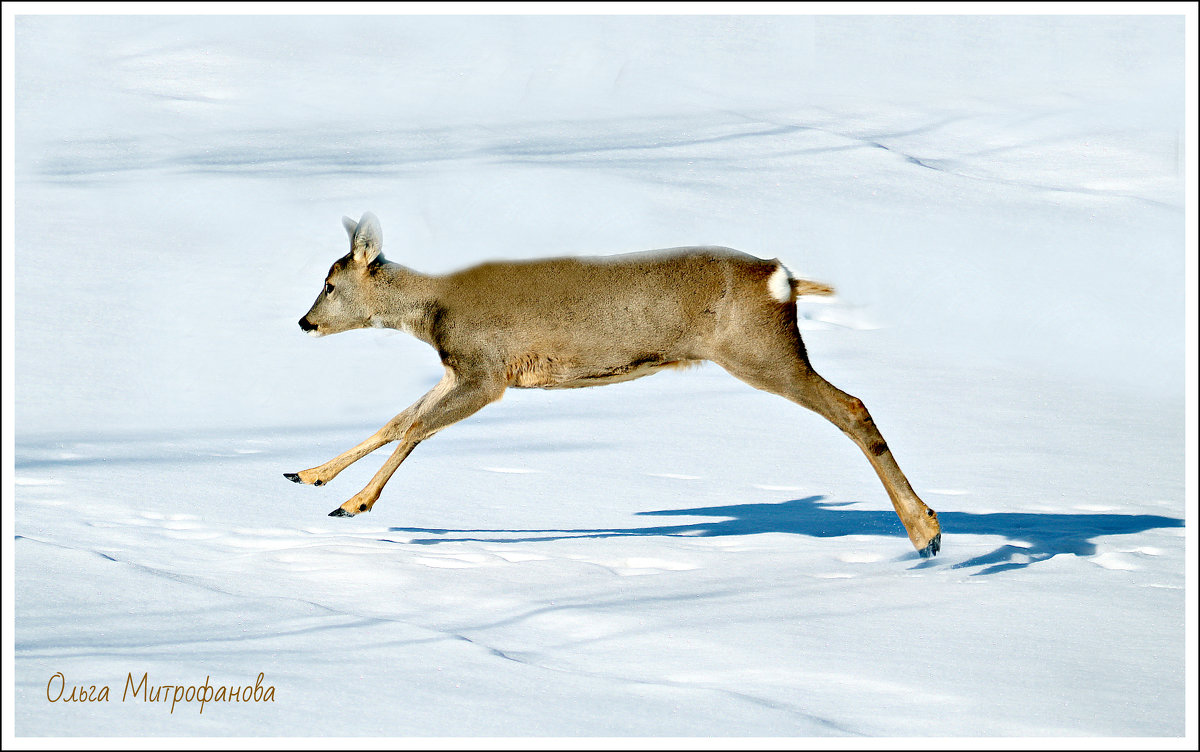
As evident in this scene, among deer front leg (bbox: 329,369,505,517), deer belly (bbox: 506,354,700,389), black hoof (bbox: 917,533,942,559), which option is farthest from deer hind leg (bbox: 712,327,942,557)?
deer front leg (bbox: 329,369,505,517)

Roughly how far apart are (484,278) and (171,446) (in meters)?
2.88

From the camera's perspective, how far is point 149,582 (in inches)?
239

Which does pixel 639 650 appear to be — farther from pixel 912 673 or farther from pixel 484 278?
pixel 484 278

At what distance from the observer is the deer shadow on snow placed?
6844 millimetres

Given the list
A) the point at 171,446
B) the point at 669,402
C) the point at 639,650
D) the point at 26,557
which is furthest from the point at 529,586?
the point at 669,402

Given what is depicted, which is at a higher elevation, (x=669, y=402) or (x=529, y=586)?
(x=669, y=402)

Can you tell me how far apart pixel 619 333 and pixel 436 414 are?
920mm

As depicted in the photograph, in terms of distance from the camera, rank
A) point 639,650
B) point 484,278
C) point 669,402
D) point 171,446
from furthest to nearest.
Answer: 1. point 669,402
2. point 171,446
3. point 484,278
4. point 639,650

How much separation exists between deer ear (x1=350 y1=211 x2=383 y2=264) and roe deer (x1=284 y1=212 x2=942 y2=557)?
0.04 metres

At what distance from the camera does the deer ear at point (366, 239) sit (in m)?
7.12

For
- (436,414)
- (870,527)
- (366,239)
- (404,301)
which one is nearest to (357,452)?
(436,414)

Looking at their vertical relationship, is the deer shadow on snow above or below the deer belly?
below

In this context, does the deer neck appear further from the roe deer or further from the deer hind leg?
the deer hind leg

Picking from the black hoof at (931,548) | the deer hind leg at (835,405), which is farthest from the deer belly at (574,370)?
the black hoof at (931,548)
